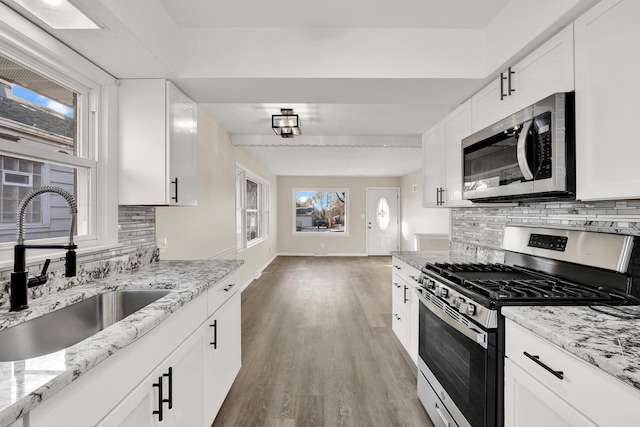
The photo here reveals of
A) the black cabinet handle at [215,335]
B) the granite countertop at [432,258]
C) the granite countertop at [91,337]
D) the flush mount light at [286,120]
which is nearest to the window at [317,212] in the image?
the flush mount light at [286,120]

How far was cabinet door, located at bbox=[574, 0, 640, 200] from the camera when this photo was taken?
3.72ft

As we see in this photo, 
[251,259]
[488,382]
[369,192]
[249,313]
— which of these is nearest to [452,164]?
[488,382]

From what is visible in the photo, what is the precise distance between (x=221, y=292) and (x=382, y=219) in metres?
7.30

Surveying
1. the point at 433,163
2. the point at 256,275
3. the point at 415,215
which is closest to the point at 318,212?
the point at 415,215

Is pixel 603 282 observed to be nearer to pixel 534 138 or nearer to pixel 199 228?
pixel 534 138

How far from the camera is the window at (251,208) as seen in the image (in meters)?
5.33

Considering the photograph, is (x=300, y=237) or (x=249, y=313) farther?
(x=300, y=237)

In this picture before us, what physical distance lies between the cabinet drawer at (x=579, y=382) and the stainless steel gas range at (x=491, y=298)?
0.14 meters

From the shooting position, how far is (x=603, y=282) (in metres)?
1.43

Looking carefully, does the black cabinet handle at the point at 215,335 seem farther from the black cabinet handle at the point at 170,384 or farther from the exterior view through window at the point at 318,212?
the exterior view through window at the point at 318,212

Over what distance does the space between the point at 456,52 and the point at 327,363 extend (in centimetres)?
250

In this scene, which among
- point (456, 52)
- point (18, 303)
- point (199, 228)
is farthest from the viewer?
point (199, 228)

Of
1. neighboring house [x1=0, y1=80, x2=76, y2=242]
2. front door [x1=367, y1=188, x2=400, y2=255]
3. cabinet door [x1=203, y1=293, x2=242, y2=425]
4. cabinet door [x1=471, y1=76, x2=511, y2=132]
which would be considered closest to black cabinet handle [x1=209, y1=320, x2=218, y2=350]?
cabinet door [x1=203, y1=293, x2=242, y2=425]

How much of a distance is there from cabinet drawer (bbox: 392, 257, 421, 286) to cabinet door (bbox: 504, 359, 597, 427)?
1.05 meters
